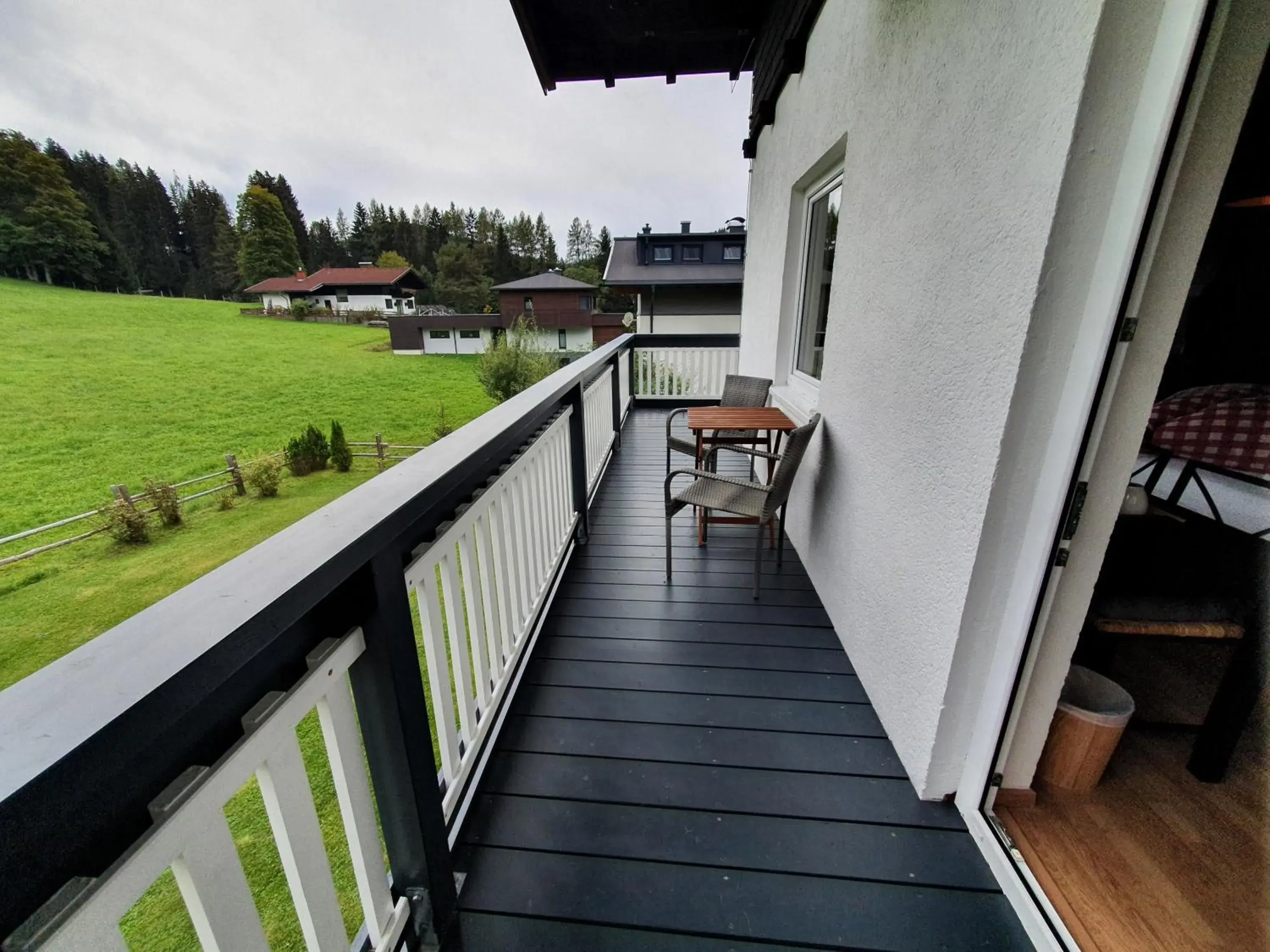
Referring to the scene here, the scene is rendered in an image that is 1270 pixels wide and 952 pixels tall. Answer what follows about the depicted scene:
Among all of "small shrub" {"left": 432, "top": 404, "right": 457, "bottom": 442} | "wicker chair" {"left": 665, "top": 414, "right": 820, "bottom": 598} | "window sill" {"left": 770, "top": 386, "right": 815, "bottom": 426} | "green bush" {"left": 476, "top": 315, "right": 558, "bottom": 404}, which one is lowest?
"small shrub" {"left": 432, "top": 404, "right": 457, "bottom": 442}

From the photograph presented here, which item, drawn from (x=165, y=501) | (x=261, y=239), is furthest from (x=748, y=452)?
(x=261, y=239)

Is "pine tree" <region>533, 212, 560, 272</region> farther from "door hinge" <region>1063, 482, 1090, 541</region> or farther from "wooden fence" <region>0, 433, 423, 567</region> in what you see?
"door hinge" <region>1063, 482, 1090, 541</region>

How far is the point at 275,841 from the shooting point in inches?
29.2

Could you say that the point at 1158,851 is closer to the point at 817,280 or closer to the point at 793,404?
the point at 793,404

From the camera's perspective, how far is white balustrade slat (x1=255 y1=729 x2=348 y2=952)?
682 millimetres

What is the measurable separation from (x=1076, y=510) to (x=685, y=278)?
13.7 metres

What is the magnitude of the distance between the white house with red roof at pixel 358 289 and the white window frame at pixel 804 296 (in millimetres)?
15095

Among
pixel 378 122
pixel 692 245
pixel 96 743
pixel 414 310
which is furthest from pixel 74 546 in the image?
pixel 414 310

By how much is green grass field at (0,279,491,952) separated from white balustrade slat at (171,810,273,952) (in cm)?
140

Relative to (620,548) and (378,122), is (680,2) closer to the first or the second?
(620,548)

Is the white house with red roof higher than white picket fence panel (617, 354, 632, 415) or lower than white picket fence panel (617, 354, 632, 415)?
higher

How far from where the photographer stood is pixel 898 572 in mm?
1473

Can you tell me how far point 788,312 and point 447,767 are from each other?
3102 mm

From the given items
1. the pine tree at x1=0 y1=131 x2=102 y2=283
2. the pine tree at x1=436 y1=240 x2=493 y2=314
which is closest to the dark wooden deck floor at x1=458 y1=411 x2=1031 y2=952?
the pine tree at x1=0 y1=131 x2=102 y2=283
